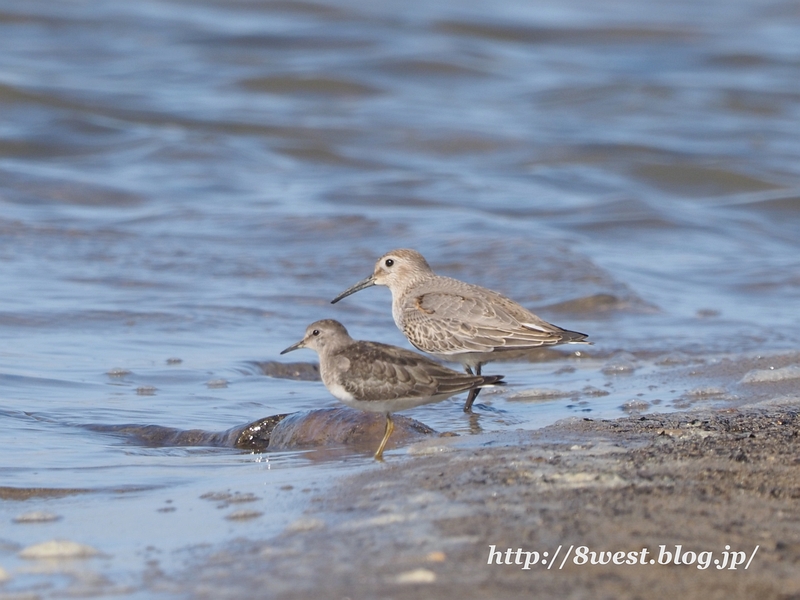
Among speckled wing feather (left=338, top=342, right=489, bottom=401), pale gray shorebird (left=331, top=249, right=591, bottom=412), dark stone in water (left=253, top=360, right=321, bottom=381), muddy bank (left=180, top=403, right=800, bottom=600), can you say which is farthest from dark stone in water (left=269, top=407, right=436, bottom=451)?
dark stone in water (left=253, top=360, right=321, bottom=381)

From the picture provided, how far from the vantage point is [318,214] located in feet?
37.8

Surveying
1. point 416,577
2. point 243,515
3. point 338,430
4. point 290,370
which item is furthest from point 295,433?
point 416,577

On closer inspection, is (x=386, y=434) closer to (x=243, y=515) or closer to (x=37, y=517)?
(x=243, y=515)

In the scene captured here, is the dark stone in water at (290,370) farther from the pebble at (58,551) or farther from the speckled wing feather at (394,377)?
the pebble at (58,551)

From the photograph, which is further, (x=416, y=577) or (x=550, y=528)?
(x=550, y=528)

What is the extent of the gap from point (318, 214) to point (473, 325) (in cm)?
520

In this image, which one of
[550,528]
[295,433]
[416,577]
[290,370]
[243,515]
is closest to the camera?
[416,577]

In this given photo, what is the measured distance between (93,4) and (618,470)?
64.6 ft

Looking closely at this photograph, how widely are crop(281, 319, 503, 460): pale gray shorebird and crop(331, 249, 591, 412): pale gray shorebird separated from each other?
862mm

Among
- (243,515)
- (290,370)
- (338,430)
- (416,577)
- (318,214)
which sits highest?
(416,577)

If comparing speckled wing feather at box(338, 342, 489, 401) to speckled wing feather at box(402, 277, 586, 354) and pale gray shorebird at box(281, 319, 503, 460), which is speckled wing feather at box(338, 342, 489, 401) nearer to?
pale gray shorebird at box(281, 319, 503, 460)

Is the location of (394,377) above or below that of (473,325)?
above

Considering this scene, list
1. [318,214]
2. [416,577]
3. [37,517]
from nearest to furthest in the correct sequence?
[416,577], [37,517], [318,214]

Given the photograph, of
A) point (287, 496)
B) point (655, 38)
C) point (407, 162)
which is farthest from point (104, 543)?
point (655, 38)
